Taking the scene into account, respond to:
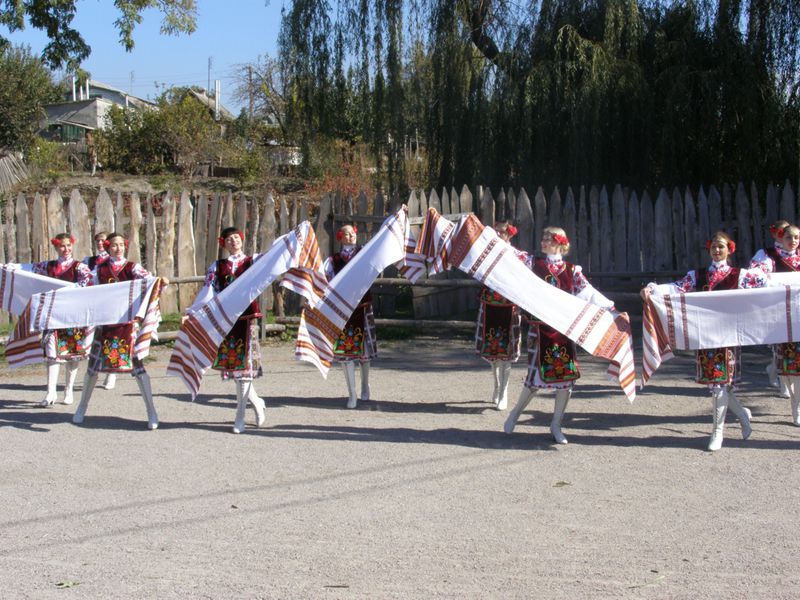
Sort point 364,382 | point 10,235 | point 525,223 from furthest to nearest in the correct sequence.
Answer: point 525,223 < point 10,235 < point 364,382

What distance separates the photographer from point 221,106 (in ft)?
169

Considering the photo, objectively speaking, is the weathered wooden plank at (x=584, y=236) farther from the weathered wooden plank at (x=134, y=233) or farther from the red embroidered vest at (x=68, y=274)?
the red embroidered vest at (x=68, y=274)

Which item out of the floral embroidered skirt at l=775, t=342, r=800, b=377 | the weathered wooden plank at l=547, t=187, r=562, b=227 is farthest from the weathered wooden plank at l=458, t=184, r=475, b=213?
the floral embroidered skirt at l=775, t=342, r=800, b=377

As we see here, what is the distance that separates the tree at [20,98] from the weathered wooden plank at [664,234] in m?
25.6

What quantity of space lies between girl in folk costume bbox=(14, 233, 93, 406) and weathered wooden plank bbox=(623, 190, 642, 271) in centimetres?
718

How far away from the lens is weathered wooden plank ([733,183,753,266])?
12180 millimetres

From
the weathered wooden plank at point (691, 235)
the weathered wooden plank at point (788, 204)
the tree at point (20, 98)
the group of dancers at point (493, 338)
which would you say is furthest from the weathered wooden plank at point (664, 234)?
the tree at point (20, 98)

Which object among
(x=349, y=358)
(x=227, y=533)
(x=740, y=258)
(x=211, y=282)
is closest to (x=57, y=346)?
(x=211, y=282)

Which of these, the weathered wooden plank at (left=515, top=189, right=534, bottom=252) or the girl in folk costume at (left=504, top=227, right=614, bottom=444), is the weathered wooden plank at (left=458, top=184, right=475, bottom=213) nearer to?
the weathered wooden plank at (left=515, top=189, right=534, bottom=252)

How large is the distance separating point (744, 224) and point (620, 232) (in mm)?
1580

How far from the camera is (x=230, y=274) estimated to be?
774cm

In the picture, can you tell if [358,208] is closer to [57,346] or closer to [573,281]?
[57,346]

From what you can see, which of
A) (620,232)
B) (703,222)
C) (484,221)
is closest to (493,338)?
(484,221)

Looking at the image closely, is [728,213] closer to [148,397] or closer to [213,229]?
[213,229]
